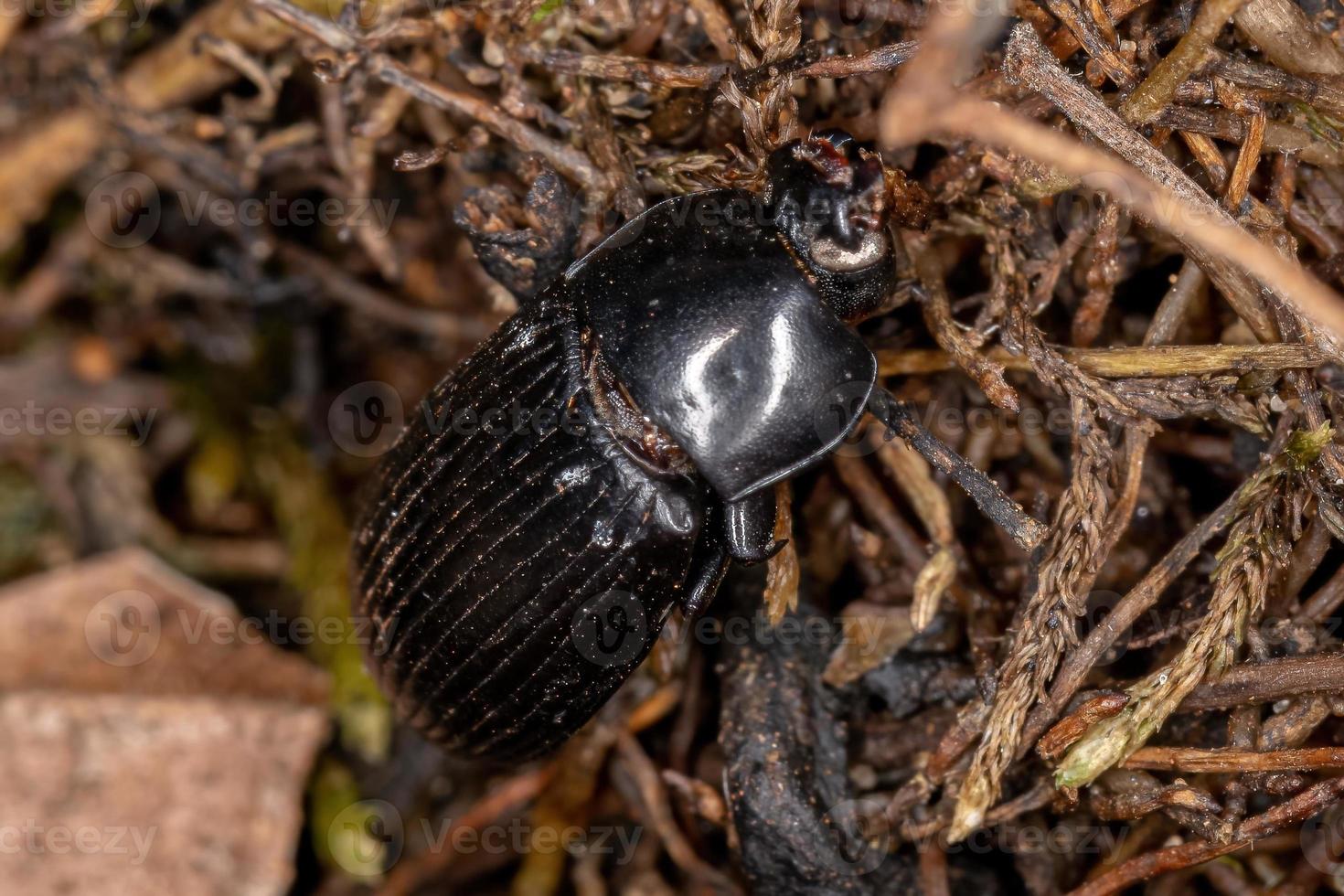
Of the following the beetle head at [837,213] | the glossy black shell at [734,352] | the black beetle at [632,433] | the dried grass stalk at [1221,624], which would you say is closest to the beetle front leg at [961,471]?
the black beetle at [632,433]

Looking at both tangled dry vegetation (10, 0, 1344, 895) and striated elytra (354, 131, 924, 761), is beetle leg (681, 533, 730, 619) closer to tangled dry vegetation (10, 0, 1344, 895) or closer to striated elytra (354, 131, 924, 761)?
striated elytra (354, 131, 924, 761)

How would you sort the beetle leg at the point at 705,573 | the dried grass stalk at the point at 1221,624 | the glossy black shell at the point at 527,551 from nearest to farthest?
1. the dried grass stalk at the point at 1221,624
2. the glossy black shell at the point at 527,551
3. the beetle leg at the point at 705,573

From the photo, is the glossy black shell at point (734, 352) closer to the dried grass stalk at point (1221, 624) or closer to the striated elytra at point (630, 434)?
the striated elytra at point (630, 434)

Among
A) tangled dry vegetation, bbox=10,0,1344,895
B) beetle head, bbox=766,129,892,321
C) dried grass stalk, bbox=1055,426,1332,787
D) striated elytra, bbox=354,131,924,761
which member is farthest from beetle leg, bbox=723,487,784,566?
dried grass stalk, bbox=1055,426,1332,787

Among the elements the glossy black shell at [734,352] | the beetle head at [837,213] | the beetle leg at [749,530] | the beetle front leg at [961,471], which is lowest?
the beetle leg at [749,530]

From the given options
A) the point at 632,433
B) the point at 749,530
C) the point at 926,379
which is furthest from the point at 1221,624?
the point at 632,433

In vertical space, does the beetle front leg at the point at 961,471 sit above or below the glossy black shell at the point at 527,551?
above

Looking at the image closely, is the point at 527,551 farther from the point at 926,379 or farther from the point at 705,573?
Answer: the point at 926,379
